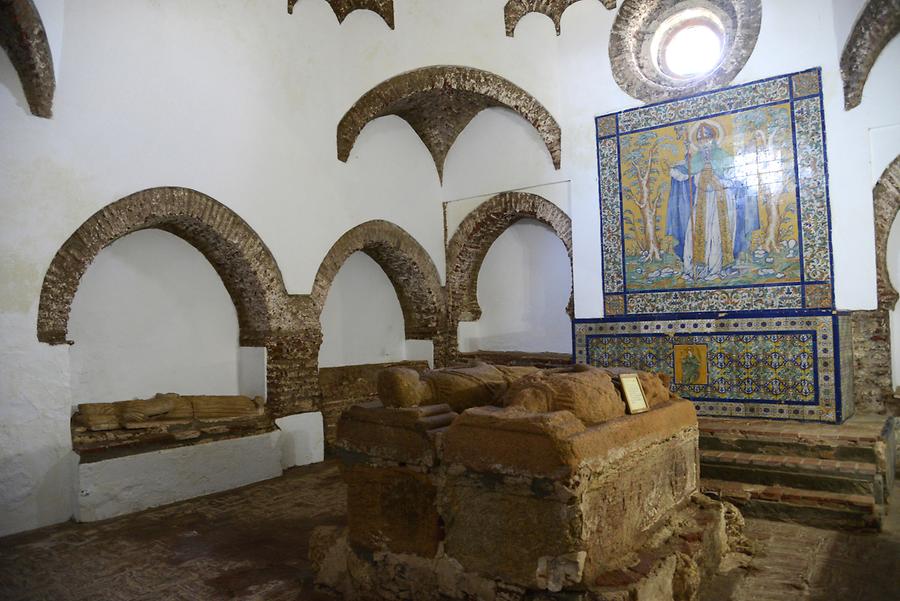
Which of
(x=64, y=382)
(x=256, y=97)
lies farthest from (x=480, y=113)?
(x=64, y=382)

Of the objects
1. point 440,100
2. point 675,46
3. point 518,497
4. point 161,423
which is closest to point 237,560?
point 161,423

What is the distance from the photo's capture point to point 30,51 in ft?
16.0

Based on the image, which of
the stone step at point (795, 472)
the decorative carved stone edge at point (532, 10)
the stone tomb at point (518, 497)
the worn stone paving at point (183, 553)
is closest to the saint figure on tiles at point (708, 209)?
the stone step at point (795, 472)

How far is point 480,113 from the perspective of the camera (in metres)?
8.91

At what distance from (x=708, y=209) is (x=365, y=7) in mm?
4774

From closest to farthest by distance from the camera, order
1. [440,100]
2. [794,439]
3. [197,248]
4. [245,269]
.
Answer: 1. [794,439]
2. [245,269]
3. [197,248]
4. [440,100]

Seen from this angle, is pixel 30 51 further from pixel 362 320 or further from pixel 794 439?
pixel 794 439

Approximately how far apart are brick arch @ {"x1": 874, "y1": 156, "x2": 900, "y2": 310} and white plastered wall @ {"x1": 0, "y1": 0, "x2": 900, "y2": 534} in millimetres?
308

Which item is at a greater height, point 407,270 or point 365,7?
point 365,7

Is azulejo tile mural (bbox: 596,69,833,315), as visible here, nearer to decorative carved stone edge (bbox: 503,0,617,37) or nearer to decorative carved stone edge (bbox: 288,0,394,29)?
decorative carved stone edge (bbox: 503,0,617,37)

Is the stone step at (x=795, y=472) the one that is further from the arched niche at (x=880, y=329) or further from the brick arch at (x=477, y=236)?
the brick arch at (x=477, y=236)

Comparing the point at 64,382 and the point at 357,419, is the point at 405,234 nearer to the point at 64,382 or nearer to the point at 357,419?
the point at 64,382

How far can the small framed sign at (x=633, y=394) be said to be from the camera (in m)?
3.59

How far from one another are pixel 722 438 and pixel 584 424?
305 centimetres
